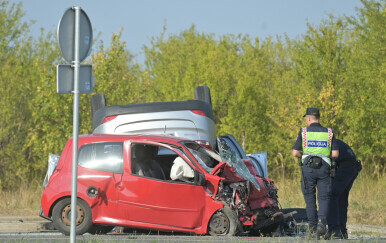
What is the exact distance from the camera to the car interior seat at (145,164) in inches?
452

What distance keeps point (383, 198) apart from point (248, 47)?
25597 millimetres

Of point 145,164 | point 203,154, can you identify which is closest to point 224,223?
point 203,154

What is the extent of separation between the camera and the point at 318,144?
10.8m

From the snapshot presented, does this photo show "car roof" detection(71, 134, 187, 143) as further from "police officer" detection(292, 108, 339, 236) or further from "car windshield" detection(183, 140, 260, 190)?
"police officer" detection(292, 108, 339, 236)

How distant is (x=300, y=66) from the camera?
2716 centimetres

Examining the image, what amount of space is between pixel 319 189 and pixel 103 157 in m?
3.34

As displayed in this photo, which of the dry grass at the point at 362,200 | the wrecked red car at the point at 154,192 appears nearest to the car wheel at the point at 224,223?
the wrecked red car at the point at 154,192

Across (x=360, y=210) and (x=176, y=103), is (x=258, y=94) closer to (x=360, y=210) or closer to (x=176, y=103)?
(x=360, y=210)

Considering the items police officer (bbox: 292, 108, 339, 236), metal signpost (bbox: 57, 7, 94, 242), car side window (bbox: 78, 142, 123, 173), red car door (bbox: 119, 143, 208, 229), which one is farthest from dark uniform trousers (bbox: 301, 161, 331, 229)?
metal signpost (bbox: 57, 7, 94, 242)

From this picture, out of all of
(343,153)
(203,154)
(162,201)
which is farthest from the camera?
(203,154)

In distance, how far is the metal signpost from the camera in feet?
26.8

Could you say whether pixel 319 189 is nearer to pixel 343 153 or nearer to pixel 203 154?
pixel 343 153

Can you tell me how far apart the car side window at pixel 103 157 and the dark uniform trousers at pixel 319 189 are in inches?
112

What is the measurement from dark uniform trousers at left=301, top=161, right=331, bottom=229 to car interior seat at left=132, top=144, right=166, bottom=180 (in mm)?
2397
